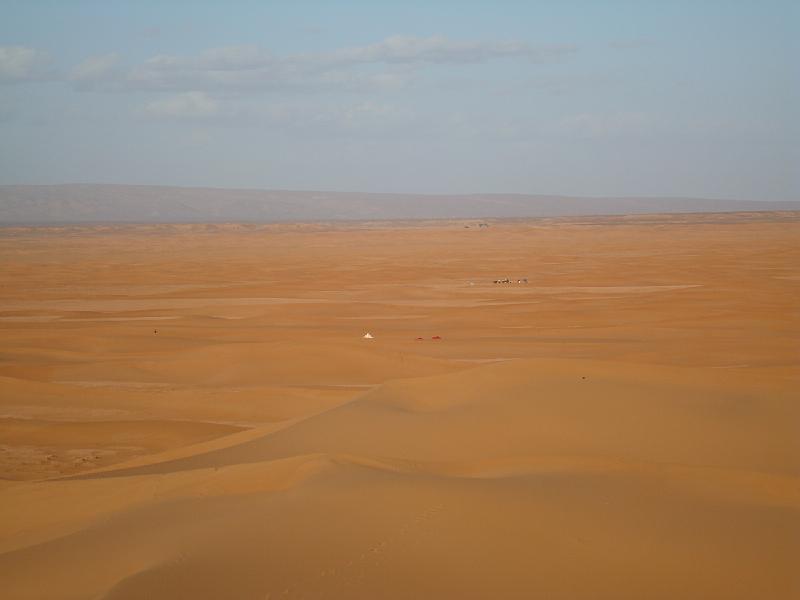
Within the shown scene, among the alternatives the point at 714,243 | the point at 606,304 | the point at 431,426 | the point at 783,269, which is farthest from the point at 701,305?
the point at 714,243

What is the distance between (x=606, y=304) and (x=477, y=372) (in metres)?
14.7

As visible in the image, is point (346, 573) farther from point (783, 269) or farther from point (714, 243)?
point (714, 243)

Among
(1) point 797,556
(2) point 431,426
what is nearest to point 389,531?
(1) point 797,556

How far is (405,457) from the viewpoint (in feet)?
28.3

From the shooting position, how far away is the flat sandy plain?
539 cm

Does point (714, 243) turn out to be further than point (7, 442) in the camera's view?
Yes

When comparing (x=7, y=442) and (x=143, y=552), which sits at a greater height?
(x=143, y=552)

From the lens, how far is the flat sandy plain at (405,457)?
539cm

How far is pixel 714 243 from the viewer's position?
196ft

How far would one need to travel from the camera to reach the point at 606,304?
83.3 ft

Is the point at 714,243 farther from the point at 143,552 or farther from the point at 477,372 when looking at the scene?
the point at 143,552

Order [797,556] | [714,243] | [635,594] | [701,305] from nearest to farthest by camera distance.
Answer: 1. [635,594]
2. [797,556]
3. [701,305]
4. [714,243]

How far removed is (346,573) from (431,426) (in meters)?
4.46

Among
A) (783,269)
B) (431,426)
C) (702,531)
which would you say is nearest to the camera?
(702,531)
